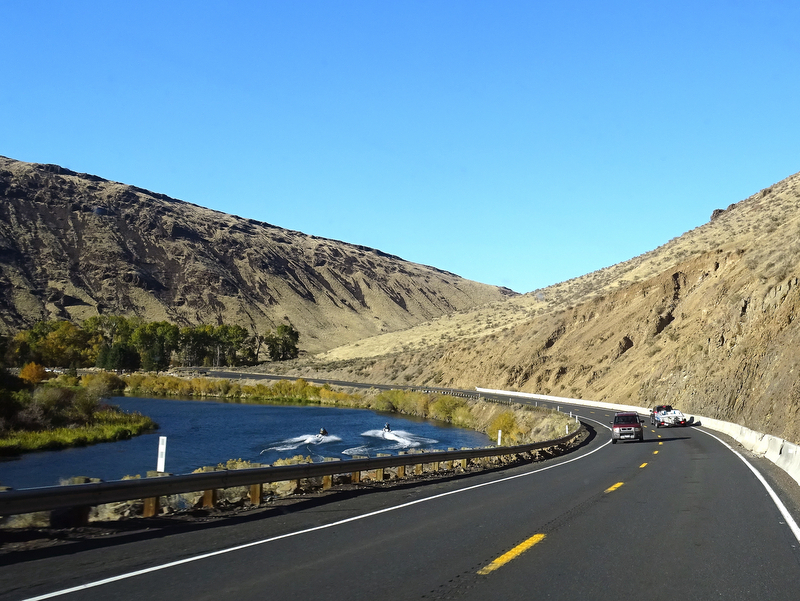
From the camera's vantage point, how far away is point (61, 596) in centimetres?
638

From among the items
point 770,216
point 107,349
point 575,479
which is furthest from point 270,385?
point 575,479

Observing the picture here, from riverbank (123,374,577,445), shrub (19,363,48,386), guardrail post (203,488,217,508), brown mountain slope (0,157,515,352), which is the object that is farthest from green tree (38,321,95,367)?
guardrail post (203,488,217,508)

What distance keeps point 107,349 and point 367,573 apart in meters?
117

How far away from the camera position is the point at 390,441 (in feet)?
159

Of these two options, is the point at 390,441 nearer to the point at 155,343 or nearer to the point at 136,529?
the point at 136,529

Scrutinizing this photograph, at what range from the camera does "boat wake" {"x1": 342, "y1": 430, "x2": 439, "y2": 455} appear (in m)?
44.3

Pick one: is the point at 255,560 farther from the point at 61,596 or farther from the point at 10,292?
the point at 10,292

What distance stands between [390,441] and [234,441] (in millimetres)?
9869

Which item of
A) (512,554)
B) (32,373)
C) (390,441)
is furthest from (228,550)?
(32,373)

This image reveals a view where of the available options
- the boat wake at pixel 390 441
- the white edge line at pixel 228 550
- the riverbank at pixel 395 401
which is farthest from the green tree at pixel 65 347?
the white edge line at pixel 228 550

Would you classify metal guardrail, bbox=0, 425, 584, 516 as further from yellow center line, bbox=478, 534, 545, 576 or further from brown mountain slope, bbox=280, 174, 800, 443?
brown mountain slope, bbox=280, 174, 800, 443

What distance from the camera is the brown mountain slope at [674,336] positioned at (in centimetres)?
4444

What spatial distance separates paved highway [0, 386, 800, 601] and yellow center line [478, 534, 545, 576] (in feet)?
0.04

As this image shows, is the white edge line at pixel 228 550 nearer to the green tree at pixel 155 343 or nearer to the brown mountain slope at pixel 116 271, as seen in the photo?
the green tree at pixel 155 343
